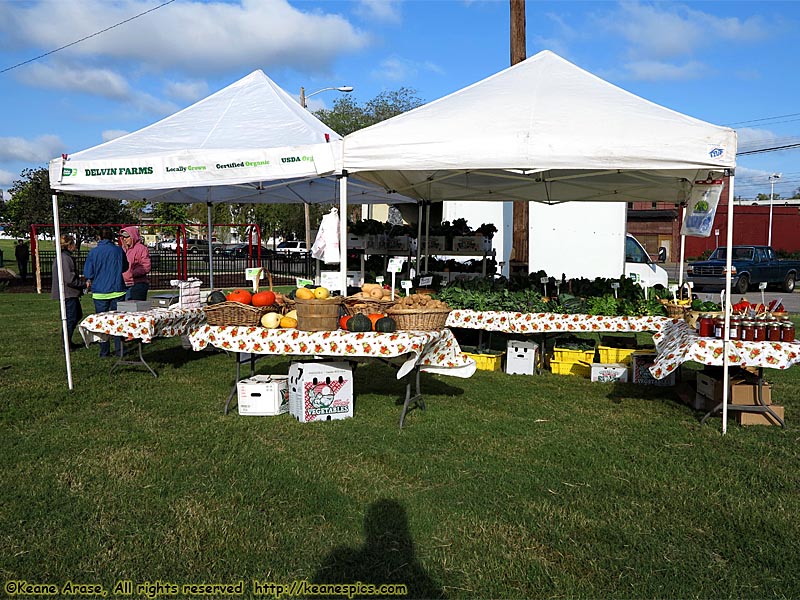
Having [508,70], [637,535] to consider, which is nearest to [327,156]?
[508,70]

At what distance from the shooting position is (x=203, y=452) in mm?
5344

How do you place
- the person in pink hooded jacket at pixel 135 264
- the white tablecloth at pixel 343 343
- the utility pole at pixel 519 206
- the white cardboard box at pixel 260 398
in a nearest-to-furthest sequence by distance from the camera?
the white tablecloth at pixel 343 343, the white cardboard box at pixel 260 398, the person in pink hooded jacket at pixel 135 264, the utility pole at pixel 519 206

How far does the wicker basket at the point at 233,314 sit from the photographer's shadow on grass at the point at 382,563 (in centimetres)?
256

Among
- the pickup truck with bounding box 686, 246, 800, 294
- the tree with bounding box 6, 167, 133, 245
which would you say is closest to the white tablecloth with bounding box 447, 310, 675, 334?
the pickup truck with bounding box 686, 246, 800, 294

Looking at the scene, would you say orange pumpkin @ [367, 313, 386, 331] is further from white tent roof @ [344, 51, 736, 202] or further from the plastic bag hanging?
white tent roof @ [344, 51, 736, 202]

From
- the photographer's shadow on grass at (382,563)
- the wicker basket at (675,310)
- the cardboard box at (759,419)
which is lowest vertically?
the photographer's shadow on grass at (382,563)

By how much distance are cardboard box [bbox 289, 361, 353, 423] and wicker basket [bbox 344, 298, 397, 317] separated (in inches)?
20.5

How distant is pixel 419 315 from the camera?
19.6 feet

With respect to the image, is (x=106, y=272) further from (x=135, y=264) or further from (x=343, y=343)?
(x=343, y=343)

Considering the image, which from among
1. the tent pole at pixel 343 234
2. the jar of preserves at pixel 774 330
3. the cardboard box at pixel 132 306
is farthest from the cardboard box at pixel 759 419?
the cardboard box at pixel 132 306

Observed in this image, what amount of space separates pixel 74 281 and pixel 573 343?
683cm

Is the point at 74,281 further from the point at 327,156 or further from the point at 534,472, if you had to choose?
the point at 534,472

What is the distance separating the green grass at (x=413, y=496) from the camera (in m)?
3.56

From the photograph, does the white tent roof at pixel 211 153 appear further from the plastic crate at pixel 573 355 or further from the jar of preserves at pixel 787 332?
the jar of preserves at pixel 787 332
